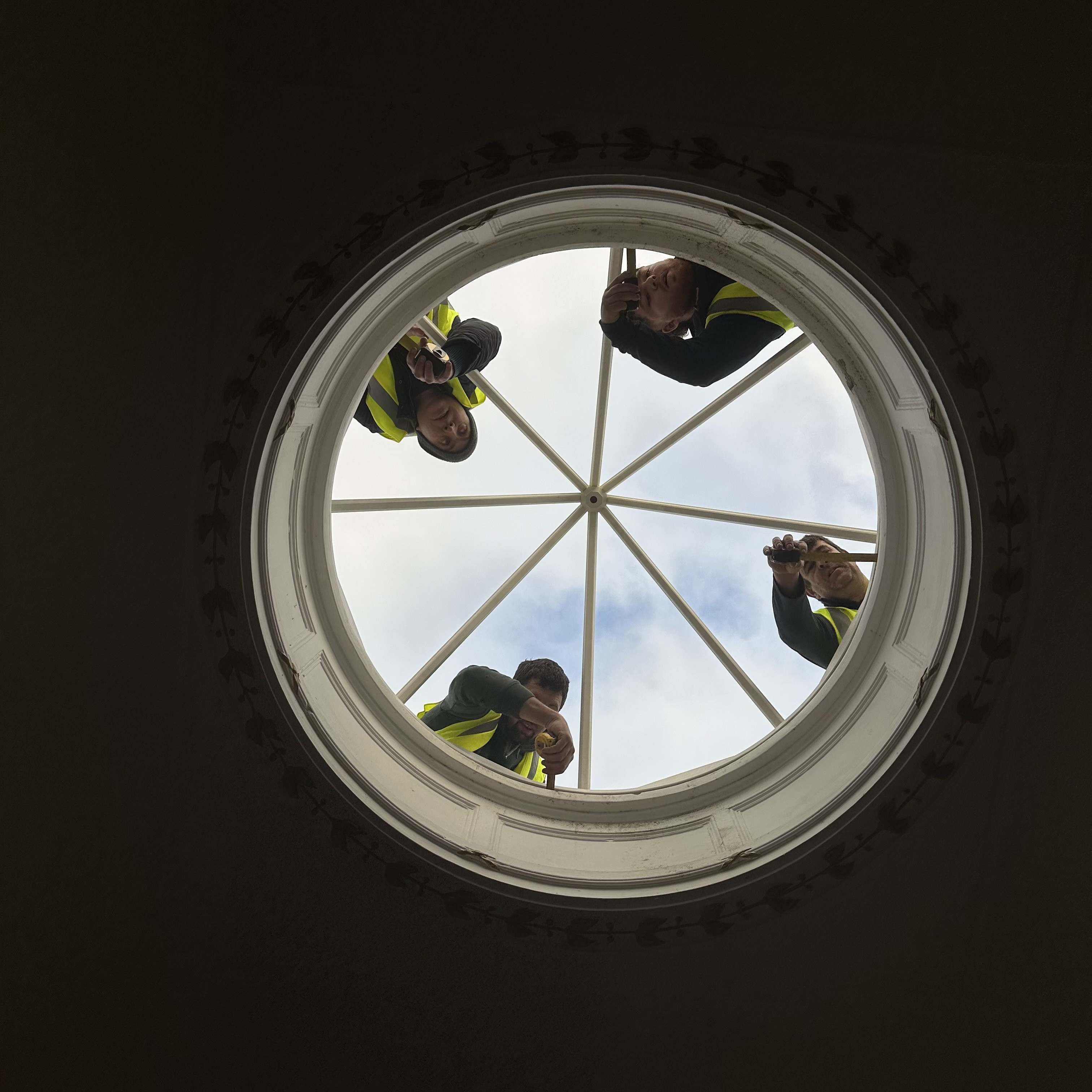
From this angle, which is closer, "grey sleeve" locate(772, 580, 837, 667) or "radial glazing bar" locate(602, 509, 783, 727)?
"grey sleeve" locate(772, 580, 837, 667)

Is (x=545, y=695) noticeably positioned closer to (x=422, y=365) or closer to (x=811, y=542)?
(x=811, y=542)

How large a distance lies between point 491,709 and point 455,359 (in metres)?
2.77

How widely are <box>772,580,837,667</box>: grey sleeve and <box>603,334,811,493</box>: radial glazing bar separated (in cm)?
184

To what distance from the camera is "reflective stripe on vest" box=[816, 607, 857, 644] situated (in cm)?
667

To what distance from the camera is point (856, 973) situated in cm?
509

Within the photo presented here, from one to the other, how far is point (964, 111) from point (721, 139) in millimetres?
1139

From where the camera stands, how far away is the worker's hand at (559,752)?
21.9 feet

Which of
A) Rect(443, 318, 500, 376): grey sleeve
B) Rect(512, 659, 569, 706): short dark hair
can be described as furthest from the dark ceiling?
Rect(512, 659, 569, 706): short dark hair

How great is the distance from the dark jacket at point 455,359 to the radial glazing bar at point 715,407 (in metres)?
1.90

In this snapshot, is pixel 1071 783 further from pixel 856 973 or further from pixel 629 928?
pixel 629 928

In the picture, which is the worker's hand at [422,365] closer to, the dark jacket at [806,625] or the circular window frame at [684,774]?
the circular window frame at [684,774]

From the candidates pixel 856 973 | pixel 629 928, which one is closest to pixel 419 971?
pixel 629 928

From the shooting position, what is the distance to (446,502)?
7.98 metres

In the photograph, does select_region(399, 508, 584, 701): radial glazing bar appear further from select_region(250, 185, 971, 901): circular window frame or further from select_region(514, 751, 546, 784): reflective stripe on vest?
select_region(250, 185, 971, 901): circular window frame
